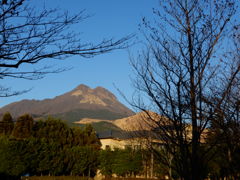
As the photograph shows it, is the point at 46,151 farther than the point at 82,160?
No

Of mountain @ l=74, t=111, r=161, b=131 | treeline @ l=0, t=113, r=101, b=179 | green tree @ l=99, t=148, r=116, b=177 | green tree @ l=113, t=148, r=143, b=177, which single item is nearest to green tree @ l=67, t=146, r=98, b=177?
treeline @ l=0, t=113, r=101, b=179

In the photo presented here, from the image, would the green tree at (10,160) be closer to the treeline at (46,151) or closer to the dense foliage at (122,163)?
the treeline at (46,151)

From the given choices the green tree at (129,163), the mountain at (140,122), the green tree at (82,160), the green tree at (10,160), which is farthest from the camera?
the green tree at (82,160)

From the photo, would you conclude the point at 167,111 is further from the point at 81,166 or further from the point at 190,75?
the point at 81,166

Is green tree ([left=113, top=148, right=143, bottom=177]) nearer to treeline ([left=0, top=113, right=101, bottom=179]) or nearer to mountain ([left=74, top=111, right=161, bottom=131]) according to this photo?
mountain ([left=74, top=111, right=161, bottom=131])

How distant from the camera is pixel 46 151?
28.4m

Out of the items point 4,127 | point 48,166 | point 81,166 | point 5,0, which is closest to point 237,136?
point 5,0

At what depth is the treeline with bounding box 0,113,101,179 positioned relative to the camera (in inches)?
951

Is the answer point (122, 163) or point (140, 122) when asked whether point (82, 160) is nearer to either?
point (122, 163)

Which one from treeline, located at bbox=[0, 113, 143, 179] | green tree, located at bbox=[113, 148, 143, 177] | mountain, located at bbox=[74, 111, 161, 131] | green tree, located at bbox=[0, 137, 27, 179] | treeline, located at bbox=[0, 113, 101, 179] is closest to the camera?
mountain, located at bbox=[74, 111, 161, 131]

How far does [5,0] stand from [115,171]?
29.1 meters

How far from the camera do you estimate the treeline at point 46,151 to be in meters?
24.2

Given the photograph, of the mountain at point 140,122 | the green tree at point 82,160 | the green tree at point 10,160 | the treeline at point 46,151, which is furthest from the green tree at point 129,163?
the green tree at point 10,160

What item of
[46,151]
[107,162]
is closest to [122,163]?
[107,162]
